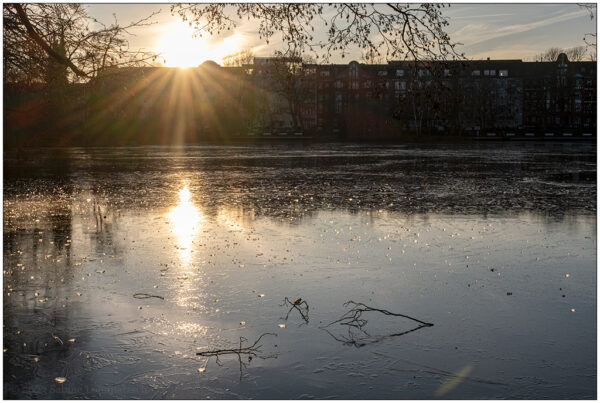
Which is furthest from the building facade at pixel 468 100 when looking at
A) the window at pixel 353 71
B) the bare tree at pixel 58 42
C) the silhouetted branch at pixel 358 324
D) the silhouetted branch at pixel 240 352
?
the silhouetted branch at pixel 240 352

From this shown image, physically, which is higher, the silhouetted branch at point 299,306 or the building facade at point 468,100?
the building facade at point 468,100

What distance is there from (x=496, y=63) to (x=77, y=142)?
9604cm

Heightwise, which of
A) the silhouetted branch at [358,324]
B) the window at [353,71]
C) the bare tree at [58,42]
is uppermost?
the window at [353,71]

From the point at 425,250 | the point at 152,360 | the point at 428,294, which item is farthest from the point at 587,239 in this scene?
A: the point at 152,360

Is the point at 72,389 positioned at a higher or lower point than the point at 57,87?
lower

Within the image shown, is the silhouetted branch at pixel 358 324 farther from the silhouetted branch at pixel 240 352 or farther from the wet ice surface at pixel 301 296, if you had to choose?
the silhouetted branch at pixel 240 352

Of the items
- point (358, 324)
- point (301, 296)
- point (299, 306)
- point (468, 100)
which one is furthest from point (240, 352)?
point (468, 100)

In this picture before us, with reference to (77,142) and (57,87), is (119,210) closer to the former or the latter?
(57,87)

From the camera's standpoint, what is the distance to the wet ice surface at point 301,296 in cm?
554

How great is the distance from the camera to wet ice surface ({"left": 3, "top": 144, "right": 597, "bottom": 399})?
18.2 ft

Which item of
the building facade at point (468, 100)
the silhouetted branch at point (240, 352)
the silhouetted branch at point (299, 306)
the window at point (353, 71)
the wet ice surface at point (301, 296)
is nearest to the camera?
the wet ice surface at point (301, 296)

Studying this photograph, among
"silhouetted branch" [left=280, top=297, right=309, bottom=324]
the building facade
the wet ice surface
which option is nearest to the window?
the building facade

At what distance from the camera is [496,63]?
449 ft

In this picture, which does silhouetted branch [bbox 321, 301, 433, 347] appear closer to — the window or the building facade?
the building facade
